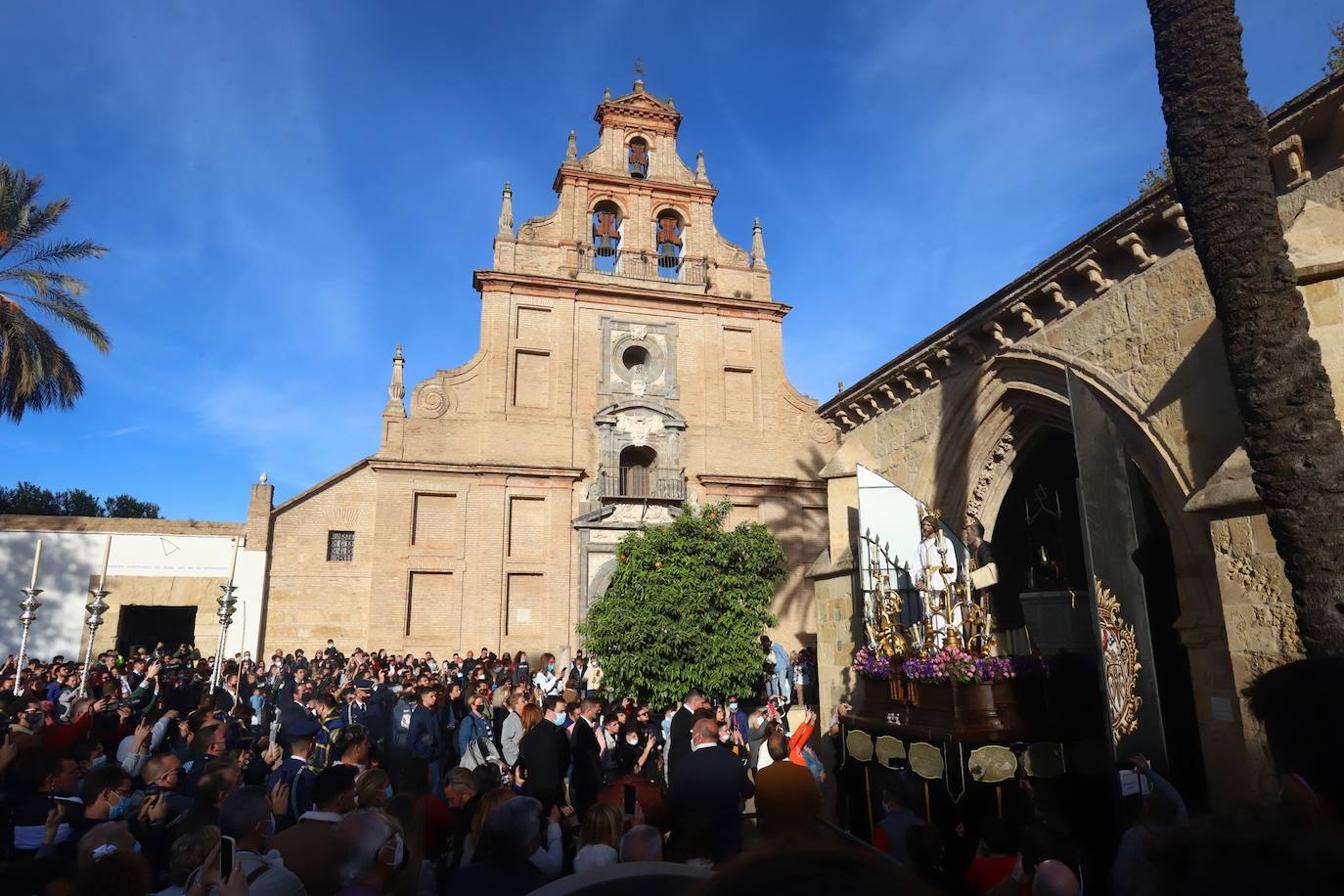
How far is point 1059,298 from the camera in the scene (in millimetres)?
8922

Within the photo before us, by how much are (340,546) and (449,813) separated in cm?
2002

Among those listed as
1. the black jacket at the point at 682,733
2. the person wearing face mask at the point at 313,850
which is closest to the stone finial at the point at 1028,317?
the black jacket at the point at 682,733

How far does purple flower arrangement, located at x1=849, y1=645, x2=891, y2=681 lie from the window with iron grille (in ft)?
59.8

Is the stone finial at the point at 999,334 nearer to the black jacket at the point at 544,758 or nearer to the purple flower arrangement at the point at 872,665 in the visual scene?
the purple flower arrangement at the point at 872,665

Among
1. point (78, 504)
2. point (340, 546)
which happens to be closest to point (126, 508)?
point (78, 504)

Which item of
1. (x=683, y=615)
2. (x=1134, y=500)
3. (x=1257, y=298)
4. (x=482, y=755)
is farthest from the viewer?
(x=683, y=615)

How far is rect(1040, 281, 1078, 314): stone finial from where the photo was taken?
29.2ft

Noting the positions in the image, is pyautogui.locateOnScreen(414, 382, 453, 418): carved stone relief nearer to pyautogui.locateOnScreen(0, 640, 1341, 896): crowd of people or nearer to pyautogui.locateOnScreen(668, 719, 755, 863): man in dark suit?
pyautogui.locateOnScreen(0, 640, 1341, 896): crowd of people

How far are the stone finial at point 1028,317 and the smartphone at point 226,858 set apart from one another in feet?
29.8

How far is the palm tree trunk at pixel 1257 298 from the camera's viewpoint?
5.08 meters

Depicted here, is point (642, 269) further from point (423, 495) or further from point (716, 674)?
point (716, 674)

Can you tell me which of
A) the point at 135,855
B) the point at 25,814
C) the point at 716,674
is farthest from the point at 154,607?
the point at 135,855

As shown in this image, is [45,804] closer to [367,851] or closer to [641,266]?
[367,851]

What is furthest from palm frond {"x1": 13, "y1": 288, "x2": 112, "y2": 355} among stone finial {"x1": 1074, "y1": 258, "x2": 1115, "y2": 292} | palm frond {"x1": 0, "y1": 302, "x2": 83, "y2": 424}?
stone finial {"x1": 1074, "y1": 258, "x2": 1115, "y2": 292}
